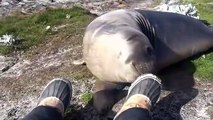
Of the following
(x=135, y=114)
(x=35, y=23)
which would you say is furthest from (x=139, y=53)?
(x=35, y=23)

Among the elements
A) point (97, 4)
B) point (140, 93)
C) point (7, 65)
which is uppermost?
point (140, 93)

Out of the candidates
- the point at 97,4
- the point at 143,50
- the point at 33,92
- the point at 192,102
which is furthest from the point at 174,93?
the point at 97,4

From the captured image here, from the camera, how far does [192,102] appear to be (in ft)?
22.1

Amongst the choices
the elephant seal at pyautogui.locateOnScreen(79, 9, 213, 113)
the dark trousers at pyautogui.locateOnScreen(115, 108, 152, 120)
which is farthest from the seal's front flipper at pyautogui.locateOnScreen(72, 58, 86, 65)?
the dark trousers at pyautogui.locateOnScreen(115, 108, 152, 120)

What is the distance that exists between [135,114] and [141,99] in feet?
1.47

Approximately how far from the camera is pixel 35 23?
35.6ft

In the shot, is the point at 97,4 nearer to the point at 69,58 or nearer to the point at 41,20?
the point at 41,20

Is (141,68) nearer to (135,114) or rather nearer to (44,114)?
(135,114)

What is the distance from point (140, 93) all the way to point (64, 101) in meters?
1.04

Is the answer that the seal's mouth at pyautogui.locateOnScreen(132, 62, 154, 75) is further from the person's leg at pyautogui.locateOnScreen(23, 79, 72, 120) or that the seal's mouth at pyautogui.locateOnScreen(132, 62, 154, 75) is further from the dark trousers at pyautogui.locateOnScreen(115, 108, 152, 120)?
the dark trousers at pyautogui.locateOnScreen(115, 108, 152, 120)

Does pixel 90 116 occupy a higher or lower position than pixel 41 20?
higher

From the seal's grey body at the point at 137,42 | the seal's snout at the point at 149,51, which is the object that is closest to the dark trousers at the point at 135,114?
the seal's grey body at the point at 137,42

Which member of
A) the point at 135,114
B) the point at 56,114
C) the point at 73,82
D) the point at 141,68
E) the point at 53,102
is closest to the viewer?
the point at 135,114

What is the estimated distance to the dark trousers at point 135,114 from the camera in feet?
17.8
